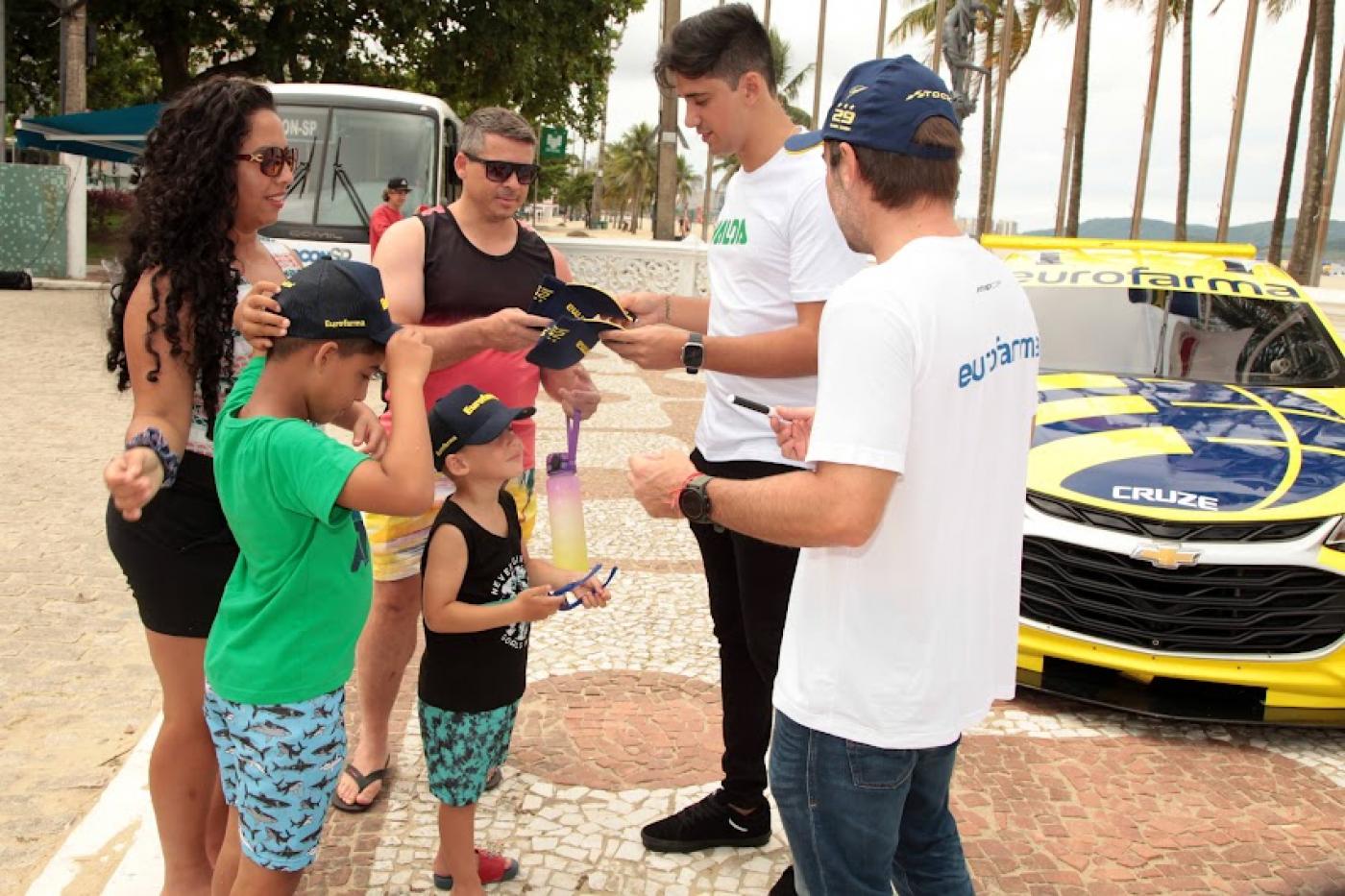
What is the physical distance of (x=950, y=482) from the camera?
1.79m

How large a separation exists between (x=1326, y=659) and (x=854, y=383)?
3120mm

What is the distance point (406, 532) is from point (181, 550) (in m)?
0.82

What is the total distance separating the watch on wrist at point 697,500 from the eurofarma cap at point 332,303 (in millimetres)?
680

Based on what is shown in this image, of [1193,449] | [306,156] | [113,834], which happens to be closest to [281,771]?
[113,834]

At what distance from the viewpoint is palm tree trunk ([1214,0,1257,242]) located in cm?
2350

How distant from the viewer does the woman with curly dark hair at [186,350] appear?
2338mm

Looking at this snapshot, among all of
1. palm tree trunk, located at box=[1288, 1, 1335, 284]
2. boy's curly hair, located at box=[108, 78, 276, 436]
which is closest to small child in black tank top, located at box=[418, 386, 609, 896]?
boy's curly hair, located at box=[108, 78, 276, 436]

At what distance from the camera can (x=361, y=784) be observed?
3.32m

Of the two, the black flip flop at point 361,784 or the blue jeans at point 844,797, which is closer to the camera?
the blue jeans at point 844,797

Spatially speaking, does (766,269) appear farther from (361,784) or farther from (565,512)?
(361,784)

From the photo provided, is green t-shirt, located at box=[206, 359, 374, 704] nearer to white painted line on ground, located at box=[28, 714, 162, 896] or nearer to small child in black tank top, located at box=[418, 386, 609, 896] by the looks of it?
small child in black tank top, located at box=[418, 386, 609, 896]

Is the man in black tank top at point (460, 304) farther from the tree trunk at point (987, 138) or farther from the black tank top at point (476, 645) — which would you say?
the tree trunk at point (987, 138)

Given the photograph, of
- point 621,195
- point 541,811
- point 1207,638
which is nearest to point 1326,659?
point 1207,638

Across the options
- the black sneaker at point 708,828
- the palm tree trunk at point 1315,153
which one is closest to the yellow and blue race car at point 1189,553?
the black sneaker at point 708,828
